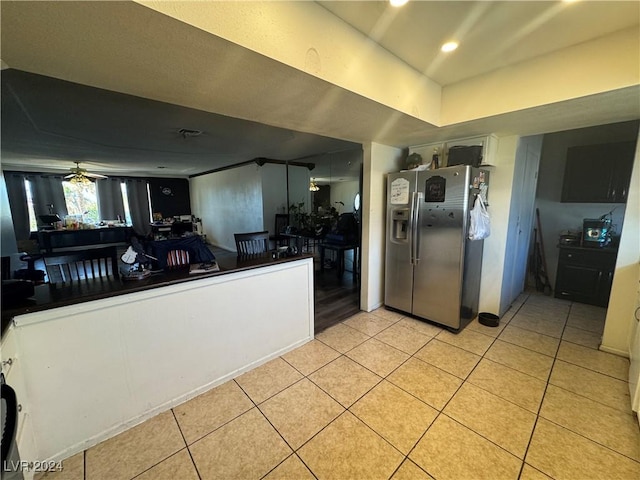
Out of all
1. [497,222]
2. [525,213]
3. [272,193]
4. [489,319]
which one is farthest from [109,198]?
[525,213]

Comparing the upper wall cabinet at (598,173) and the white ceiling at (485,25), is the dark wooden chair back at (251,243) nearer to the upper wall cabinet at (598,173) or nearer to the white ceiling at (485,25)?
the white ceiling at (485,25)

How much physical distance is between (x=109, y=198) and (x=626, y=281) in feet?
35.5

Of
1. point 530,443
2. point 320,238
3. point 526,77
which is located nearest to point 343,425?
point 530,443

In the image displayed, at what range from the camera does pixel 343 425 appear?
1667mm

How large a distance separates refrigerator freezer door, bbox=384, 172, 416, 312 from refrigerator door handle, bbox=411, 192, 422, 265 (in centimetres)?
4

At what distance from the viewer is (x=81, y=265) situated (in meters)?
1.72

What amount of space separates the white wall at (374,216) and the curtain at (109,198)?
27.3ft

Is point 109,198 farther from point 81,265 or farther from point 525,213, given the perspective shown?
point 525,213

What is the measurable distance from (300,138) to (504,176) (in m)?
2.69

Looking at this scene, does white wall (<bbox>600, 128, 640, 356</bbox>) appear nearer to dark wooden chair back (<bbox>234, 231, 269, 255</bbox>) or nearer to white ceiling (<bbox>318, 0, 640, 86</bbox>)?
white ceiling (<bbox>318, 0, 640, 86</bbox>)

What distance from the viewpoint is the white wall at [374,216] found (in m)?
3.10

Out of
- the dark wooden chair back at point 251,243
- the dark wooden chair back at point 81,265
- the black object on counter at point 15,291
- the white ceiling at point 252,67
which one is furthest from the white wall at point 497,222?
the black object on counter at point 15,291

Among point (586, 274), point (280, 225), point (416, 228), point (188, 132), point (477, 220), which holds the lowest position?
point (586, 274)

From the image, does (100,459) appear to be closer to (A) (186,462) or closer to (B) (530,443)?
(A) (186,462)
